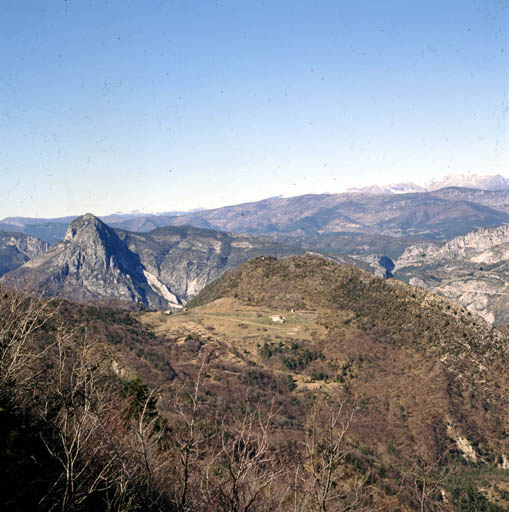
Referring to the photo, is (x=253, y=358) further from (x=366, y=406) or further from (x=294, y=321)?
(x=366, y=406)

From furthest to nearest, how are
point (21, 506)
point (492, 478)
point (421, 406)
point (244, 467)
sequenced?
point (421, 406) → point (492, 478) → point (21, 506) → point (244, 467)

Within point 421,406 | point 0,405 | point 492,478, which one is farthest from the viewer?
point 421,406

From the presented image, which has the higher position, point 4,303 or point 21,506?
point 4,303

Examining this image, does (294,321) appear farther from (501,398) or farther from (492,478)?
(492,478)

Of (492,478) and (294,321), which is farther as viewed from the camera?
(294,321)

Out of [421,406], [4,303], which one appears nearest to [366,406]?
[421,406]

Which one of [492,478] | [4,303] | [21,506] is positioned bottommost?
[492,478]

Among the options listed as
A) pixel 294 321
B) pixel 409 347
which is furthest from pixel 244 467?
pixel 294 321

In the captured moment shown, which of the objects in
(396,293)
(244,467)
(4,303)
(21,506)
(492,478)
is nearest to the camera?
(244,467)

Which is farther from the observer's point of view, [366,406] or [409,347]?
[409,347]
